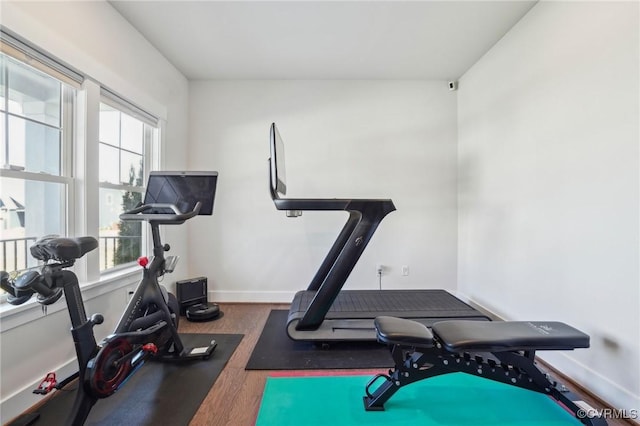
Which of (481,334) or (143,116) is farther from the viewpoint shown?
(143,116)

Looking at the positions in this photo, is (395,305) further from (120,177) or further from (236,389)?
(120,177)

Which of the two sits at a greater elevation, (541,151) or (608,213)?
(541,151)

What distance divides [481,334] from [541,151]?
5.32 feet

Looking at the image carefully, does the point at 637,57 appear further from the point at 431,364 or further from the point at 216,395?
the point at 216,395

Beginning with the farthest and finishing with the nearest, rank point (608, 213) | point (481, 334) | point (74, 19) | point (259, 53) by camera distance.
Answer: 1. point (259, 53)
2. point (74, 19)
3. point (608, 213)
4. point (481, 334)

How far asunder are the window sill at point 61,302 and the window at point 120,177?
19cm

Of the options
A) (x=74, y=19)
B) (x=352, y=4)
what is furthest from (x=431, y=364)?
(x=74, y=19)

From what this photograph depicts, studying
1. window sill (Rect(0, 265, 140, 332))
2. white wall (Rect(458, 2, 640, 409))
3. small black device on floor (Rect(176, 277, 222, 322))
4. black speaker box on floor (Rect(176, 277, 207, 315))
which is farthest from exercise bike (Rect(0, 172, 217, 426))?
white wall (Rect(458, 2, 640, 409))

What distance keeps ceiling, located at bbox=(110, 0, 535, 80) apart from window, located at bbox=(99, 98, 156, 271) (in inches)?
34.8

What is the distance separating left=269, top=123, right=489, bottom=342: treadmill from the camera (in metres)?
2.09

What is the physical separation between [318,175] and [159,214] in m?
1.93

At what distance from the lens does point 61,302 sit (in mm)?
1723

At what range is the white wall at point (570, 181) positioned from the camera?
1514 millimetres

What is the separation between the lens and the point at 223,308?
3096 mm
